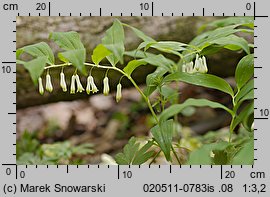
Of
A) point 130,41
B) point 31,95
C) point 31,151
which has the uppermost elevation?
point 130,41

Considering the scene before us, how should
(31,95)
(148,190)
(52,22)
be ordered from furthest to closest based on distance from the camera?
(31,95)
(52,22)
(148,190)

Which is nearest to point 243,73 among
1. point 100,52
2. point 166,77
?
point 166,77

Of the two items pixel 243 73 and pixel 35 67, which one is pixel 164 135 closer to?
pixel 243 73

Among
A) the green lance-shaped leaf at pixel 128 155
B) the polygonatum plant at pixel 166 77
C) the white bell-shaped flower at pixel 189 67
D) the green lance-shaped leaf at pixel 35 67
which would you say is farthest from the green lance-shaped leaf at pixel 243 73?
the green lance-shaped leaf at pixel 35 67

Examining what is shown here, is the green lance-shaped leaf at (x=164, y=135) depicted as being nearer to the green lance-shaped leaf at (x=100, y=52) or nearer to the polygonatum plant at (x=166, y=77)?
the polygonatum plant at (x=166, y=77)

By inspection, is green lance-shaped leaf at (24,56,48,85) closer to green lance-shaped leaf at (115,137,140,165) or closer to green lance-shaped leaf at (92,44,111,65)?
green lance-shaped leaf at (92,44,111,65)

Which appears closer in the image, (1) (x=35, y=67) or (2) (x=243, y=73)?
(1) (x=35, y=67)

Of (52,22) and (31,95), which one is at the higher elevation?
(52,22)
